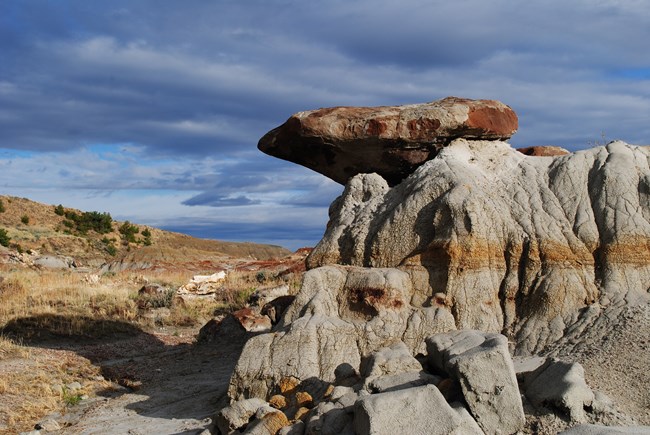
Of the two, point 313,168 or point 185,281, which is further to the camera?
point 185,281

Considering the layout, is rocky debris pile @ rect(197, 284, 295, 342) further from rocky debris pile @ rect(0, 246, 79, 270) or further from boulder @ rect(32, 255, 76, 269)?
boulder @ rect(32, 255, 76, 269)

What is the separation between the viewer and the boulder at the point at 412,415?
7.06 m

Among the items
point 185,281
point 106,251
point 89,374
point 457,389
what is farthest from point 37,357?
point 106,251

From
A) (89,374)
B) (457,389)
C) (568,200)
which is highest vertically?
(568,200)

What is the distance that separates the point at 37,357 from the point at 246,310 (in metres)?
4.43

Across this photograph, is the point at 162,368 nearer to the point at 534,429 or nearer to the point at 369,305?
the point at 369,305

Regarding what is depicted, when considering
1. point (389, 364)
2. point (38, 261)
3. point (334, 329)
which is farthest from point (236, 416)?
point (38, 261)

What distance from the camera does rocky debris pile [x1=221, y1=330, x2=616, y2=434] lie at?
23.6 ft

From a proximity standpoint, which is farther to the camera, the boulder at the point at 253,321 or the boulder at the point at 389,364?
the boulder at the point at 253,321

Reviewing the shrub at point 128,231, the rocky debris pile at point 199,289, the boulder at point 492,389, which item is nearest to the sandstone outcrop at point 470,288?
the boulder at point 492,389

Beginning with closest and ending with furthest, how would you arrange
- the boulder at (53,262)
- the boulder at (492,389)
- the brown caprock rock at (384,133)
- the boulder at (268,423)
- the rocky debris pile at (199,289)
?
the boulder at (492,389), the boulder at (268,423), the brown caprock rock at (384,133), the rocky debris pile at (199,289), the boulder at (53,262)

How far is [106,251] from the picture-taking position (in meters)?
53.7

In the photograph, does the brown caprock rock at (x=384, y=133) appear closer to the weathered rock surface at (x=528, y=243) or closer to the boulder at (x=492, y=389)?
the weathered rock surface at (x=528, y=243)

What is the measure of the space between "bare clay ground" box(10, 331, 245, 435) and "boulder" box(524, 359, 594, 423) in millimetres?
4286
